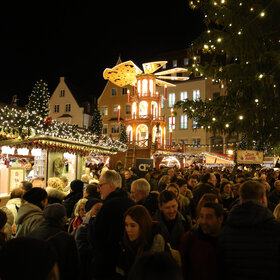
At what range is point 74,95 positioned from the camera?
50.5 m

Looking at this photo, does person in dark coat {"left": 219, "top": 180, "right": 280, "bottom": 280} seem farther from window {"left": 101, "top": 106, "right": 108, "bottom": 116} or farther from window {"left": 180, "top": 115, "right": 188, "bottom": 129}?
window {"left": 101, "top": 106, "right": 108, "bottom": 116}

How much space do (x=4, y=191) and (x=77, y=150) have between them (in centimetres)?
773

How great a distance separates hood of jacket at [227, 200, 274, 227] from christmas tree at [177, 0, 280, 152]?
16.1ft

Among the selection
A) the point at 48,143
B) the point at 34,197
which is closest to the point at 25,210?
the point at 34,197

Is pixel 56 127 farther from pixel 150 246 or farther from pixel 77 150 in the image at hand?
pixel 150 246

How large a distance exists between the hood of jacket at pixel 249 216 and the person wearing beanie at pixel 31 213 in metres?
2.45

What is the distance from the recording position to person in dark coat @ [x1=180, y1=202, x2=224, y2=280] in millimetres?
2855

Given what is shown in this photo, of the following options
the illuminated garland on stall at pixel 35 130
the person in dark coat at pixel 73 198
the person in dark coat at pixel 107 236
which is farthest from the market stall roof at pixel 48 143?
the person in dark coat at pixel 107 236

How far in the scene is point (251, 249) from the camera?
9.22ft

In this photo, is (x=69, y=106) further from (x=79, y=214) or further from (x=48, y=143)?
(x=79, y=214)

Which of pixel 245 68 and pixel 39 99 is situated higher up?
pixel 39 99

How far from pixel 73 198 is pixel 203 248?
14.4 feet

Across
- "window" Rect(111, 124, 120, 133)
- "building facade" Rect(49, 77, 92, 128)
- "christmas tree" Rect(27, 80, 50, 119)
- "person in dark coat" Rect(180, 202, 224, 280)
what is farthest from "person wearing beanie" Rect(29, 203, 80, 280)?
"window" Rect(111, 124, 120, 133)

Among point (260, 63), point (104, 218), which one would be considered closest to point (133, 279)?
point (104, 218)
